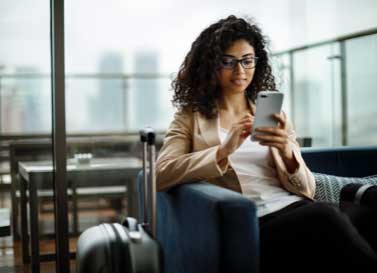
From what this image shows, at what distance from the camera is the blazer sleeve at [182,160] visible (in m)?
2.29

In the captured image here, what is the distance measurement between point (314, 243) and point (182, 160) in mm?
571

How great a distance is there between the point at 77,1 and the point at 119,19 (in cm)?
27

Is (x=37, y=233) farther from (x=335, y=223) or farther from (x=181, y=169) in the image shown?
(x=335, y=223)

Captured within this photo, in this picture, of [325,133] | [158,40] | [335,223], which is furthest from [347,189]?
[325,133]

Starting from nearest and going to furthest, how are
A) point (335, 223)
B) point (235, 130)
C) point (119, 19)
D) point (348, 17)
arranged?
point (335, 223), point (235, 130), point (119, 19), point (348, 17)

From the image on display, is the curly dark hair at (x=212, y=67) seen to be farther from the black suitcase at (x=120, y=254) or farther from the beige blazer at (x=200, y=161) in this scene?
the black suitcase at (x=120, y=254)

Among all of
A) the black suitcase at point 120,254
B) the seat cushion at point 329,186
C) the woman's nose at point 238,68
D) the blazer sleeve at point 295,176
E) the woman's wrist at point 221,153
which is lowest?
the black suitcase at point 120,254

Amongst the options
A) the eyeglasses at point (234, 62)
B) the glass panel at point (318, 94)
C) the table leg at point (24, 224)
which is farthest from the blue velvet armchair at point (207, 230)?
the glass panel at point (318, 94)

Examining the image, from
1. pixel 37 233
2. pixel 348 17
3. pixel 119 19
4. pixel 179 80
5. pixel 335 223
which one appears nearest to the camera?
pixel 335 223

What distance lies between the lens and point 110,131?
347 centimetres

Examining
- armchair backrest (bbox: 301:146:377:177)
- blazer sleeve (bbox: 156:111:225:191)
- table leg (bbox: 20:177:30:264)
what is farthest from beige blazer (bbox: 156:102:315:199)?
table leg (bbox: 20:177:30:264)

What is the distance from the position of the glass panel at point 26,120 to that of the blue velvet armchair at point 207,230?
0.68 m

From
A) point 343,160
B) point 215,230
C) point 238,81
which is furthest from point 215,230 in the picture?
point 343,160

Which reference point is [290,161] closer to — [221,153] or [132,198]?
[221,153]
